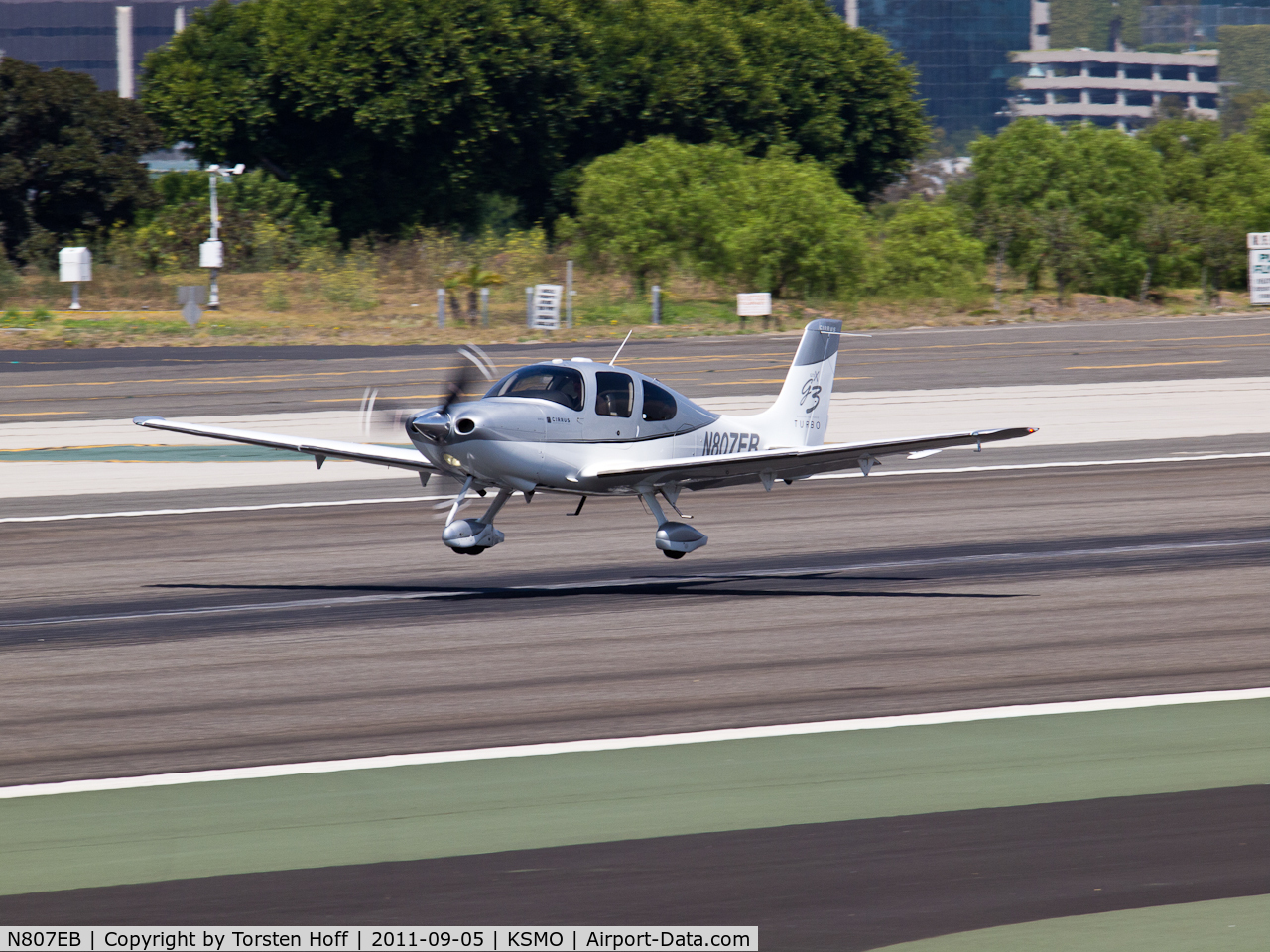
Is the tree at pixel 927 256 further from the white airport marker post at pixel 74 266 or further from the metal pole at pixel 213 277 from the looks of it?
the white airport marker post at pixel 74 266

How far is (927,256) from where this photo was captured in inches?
2408

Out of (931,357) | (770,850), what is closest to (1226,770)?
(770,850)

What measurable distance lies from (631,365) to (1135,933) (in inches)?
1366

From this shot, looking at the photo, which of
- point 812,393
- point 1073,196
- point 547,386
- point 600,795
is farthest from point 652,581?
point 1073,196

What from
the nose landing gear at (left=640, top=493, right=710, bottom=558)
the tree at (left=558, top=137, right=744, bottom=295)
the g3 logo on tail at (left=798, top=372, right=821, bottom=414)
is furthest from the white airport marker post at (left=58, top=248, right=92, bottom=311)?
the nose landing gear at (left=640, top=493, right=710, bottom=558)

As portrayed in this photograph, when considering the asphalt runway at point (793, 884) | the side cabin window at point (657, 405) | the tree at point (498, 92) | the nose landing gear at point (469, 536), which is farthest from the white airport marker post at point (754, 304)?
the asphalt runway at point (793, 884)

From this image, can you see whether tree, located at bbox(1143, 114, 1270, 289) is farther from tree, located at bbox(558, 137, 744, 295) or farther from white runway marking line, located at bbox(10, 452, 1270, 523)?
white runway marking line, located at bbox(10, 452, 1270, 523)

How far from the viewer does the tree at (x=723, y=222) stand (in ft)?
191

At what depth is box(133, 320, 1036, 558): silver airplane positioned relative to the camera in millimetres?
15312

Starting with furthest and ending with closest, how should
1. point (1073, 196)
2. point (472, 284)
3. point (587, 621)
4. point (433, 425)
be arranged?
point (1073, 196) → point (472, 284) → point (433, 425) → point (587, 621)

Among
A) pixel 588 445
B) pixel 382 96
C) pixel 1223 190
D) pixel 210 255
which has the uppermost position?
pixel 382 96

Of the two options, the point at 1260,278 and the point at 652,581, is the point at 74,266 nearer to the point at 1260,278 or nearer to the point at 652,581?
the point at 652,581

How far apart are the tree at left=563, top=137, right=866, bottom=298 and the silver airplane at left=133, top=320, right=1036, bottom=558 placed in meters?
41.0

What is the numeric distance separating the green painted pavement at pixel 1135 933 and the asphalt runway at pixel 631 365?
90.4 ft
